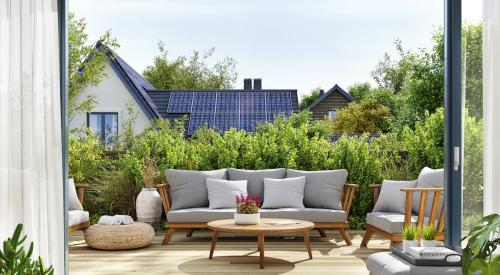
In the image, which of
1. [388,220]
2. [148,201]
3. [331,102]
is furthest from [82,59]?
[331,102]

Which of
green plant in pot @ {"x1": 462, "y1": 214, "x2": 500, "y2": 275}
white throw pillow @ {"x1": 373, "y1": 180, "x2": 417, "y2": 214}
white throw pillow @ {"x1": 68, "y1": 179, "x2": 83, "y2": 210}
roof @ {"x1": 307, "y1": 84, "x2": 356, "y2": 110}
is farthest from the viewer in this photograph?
roof @ {"x1": 307, "y1": 84, "x2": 356, "y2": 110}

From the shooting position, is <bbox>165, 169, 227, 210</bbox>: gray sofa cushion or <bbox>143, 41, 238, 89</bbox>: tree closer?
<bbox>165, 169, 227, 210</bbox>: gray sofa cushion

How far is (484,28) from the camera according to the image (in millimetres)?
3791

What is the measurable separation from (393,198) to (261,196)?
1652mm

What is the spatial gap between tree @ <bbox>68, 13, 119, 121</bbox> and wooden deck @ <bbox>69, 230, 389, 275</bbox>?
22.3 ft

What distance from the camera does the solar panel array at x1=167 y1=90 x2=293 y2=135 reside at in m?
19.8

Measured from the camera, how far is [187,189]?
8.26 meters

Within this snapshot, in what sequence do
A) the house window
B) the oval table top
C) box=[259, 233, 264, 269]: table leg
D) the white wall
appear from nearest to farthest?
box=[259, 233, 264, 269]: table leg
the oval table top
the white wall
the house window

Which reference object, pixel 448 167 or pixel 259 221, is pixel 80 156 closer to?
pixel 259 221

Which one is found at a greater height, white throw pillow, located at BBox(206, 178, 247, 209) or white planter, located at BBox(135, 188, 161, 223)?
white throw pillow, located at BBox(206, 178, 247, 209)

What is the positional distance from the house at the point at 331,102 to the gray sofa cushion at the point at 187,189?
2166 centimetres

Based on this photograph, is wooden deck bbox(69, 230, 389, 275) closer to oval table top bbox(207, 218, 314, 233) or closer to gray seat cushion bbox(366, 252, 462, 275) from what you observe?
oval table top bbox(207, 218, 314, 233)

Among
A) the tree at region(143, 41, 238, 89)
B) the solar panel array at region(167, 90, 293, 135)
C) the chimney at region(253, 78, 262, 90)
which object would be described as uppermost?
the tree at region(143, 41, 238, 89)

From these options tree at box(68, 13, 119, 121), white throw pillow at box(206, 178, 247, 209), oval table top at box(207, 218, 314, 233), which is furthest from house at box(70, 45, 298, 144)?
oval table top at box(207, 218, 314, 233)
